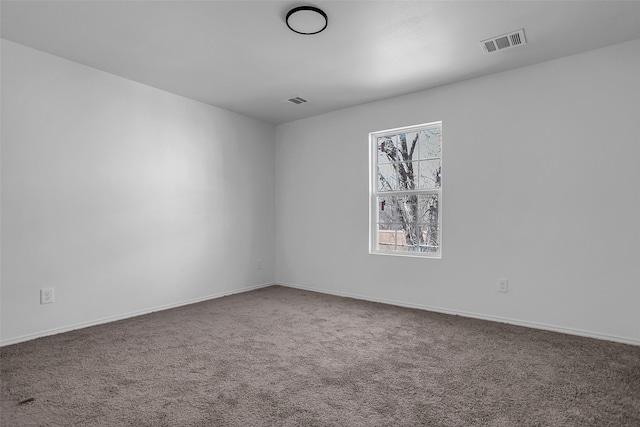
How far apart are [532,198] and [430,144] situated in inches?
47.9

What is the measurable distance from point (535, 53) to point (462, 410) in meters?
2.93

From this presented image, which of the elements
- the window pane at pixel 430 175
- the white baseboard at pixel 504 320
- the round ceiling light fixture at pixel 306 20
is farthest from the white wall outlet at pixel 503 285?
the round ceiling light fixture at pixel 306 20

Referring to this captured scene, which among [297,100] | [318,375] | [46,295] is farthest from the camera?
[297,100]

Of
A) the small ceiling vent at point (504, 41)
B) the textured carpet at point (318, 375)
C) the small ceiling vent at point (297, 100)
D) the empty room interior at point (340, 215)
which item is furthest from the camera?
the small ceiling vent at point (297, 100)

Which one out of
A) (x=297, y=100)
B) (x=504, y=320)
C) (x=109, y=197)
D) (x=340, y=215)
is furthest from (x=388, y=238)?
(x=109, y=197)

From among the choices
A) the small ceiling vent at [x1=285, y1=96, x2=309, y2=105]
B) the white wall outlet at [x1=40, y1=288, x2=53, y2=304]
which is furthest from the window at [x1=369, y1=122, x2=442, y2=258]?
the white wall outlet at [x1=40, y1=288, x2=53, y2=304]

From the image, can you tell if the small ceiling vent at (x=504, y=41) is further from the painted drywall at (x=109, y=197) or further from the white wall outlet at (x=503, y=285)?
the painted drywall at (x=109, y=197)

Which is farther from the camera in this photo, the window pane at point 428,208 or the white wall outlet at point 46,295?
the window pane at point 428,208

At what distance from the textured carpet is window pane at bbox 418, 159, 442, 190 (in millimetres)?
1483

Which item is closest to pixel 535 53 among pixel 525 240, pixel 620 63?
pixel 620 63

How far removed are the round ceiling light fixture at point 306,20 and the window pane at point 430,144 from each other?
188cm

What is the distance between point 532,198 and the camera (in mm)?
3217

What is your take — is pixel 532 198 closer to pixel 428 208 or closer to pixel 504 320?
pixel 428 208

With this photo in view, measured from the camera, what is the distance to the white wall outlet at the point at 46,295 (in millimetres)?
2967
